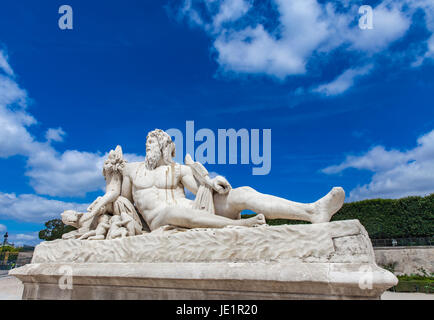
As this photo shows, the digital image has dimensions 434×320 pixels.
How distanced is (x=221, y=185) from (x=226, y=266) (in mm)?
1196

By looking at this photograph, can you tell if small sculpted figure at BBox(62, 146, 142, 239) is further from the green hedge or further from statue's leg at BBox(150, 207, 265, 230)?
the green hedge

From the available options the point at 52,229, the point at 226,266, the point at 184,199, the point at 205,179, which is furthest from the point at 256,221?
the point at 52,229

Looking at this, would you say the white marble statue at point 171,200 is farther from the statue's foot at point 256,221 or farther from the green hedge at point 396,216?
the green hedge at point 396,216

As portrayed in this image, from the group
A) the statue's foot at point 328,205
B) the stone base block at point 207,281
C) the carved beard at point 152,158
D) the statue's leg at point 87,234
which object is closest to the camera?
the stone base block at point 207,281

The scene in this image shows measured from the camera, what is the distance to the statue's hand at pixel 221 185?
147 inches

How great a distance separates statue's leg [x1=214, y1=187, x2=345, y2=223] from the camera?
121 inches

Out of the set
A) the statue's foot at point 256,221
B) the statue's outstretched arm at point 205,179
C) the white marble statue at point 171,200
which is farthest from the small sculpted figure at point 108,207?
the statue's foot at point 256,221

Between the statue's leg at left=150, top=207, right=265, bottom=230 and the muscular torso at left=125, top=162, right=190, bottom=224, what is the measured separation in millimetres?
382

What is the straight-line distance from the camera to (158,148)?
15.2 feet

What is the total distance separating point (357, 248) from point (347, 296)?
395 mm

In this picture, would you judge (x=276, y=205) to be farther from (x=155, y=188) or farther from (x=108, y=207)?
(x=108, y=207)

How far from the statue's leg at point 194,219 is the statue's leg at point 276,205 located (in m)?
0.24
